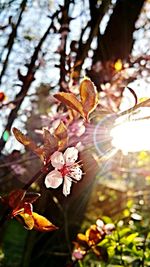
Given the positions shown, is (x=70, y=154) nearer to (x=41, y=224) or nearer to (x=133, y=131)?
(x=41, y=224)

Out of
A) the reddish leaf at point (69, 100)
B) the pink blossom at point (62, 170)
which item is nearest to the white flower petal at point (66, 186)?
the pink blossom at point (62, 170)

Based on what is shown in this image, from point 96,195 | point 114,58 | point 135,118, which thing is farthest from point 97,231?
point 96,195

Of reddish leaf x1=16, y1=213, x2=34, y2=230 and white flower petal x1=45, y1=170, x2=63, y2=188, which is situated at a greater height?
white flower petal x1=45, y1=170, x2=63, y2=188

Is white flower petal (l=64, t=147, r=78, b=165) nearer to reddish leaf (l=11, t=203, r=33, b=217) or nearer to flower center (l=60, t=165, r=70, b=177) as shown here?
flower center (l=60, t=165, r=70, b=177)

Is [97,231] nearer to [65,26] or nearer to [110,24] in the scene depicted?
[65,26]

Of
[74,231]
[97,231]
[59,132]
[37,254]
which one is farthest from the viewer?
[74,231]

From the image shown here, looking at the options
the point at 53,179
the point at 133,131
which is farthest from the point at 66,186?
the point at 133,131

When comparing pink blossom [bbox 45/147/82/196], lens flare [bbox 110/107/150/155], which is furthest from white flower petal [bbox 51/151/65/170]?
lens flare [bbox 110/107/150/155]
